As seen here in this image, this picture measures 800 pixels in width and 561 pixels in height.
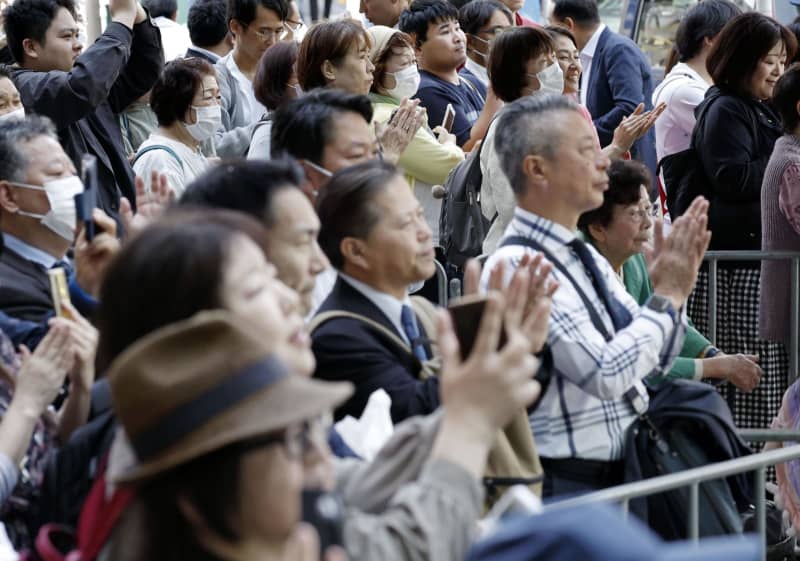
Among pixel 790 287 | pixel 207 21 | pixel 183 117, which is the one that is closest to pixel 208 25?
pixel 207 21

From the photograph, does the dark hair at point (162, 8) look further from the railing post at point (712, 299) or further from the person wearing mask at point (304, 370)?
the person wearing mask at point (304, 370)

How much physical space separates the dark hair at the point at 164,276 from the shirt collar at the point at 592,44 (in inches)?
276

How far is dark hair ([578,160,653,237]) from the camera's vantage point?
5.18m

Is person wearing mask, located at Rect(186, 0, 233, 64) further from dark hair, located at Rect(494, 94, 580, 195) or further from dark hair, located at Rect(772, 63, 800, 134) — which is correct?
dark hair, located at Rect(494, 94, 580, 195)

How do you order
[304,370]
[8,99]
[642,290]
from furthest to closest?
[8,99]
[642,290]
[304,370]

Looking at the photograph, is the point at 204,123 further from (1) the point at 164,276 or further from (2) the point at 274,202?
(1) the point at 164,276

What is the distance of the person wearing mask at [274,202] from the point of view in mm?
3068

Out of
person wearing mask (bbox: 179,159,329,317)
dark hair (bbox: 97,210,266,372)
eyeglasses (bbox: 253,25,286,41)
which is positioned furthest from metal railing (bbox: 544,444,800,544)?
eyeglasses (bbox: 253,25,286,41)

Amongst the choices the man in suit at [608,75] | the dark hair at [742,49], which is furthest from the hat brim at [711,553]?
the man in suit at [608,75]

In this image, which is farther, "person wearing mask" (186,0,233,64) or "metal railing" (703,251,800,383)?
"person wearing mask" (186,0,233,64)

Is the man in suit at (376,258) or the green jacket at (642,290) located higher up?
the man in suit at (376,258)

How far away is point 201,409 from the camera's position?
75.8 inches

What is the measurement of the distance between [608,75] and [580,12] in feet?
1.95

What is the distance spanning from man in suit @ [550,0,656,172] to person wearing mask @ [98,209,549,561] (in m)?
6.19
